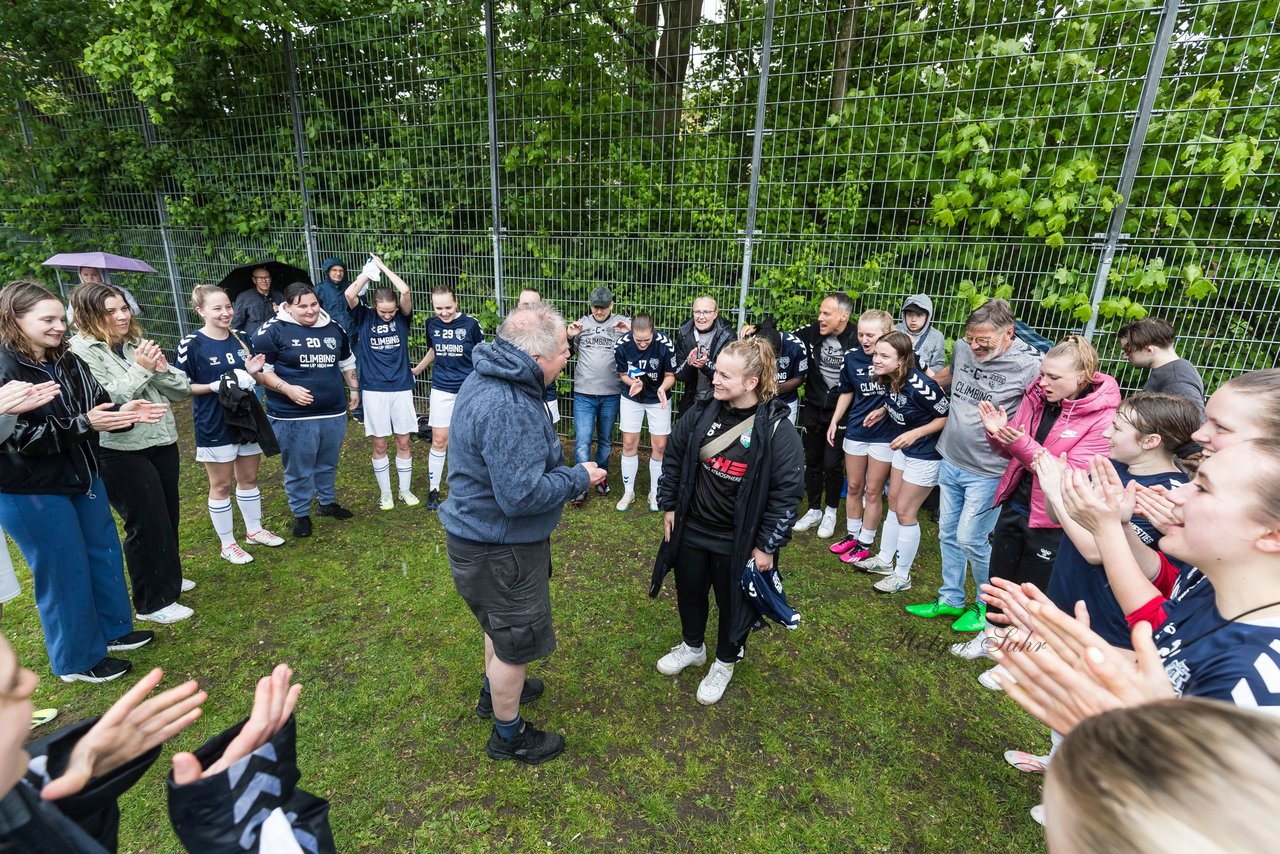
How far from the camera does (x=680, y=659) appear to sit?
3.70m

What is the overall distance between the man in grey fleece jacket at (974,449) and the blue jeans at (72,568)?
5.32 m

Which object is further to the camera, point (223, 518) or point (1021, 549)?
point (223, 518)

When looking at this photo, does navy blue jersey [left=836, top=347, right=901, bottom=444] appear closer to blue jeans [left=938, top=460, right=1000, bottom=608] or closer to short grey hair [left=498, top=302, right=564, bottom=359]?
blue jeans [left=938, top=460, right=1000, bottom=608]

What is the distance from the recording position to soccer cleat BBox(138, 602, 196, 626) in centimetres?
405

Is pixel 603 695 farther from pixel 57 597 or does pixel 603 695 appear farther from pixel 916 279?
pixel 916 279

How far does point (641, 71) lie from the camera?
658cm

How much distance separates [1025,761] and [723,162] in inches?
228

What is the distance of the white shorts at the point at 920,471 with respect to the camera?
4.43 metres

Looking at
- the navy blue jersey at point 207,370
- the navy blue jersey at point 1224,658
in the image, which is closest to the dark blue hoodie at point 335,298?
the navy blue jersey at point 207,370

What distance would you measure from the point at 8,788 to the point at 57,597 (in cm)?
326

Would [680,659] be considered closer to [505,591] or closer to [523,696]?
[523,696]

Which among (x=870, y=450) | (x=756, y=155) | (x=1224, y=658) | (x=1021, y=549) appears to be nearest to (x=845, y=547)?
(x=870, y=450)

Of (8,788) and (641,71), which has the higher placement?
(641,71)

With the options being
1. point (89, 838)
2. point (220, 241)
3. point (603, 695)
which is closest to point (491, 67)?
point (220, 241)
